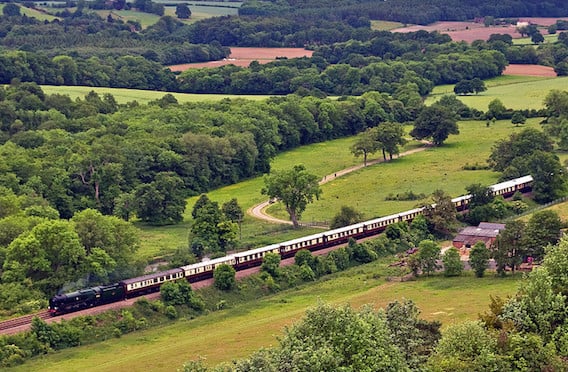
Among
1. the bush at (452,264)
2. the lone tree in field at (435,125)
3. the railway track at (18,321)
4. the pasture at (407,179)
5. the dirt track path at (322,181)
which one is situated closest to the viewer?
the railway track at (18,321)

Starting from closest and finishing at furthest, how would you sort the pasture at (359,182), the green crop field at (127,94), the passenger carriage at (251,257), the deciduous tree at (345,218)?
the passenger carriage at (251,257), the deciduous tree at (345,218), the pasture at (359,182), the green crop field at (127,94)

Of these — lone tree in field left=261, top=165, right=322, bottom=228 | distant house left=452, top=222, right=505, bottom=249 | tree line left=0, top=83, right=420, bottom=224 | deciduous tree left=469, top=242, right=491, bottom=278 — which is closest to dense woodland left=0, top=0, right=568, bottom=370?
tree line left=0, top=83, right=420, bottom=224

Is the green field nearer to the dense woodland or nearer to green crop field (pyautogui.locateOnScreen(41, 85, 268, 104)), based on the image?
the dense woodland

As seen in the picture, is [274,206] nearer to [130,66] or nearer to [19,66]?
[19,66]

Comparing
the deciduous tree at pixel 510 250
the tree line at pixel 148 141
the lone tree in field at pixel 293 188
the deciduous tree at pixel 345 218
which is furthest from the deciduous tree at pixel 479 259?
the tree line at pixel 148 141

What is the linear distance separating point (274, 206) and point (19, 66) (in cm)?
6745

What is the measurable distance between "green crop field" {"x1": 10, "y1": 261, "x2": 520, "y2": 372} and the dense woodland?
194cm

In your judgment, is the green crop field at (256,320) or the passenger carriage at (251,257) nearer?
the green crop field at (256,320)

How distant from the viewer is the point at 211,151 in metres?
107

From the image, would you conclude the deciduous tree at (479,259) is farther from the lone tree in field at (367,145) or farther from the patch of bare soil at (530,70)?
the patch of bare soil at (530,70)

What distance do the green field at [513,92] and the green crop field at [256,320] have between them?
7438 cm

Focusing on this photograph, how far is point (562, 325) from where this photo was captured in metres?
48.2

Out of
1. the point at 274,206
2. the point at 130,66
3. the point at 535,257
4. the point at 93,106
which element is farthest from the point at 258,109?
the point at 535,257

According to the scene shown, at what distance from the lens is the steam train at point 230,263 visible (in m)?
65.1
